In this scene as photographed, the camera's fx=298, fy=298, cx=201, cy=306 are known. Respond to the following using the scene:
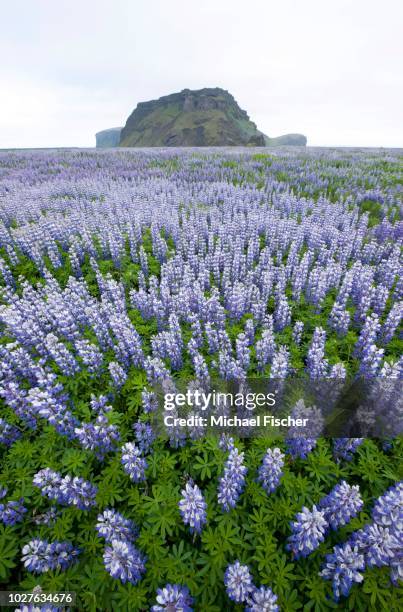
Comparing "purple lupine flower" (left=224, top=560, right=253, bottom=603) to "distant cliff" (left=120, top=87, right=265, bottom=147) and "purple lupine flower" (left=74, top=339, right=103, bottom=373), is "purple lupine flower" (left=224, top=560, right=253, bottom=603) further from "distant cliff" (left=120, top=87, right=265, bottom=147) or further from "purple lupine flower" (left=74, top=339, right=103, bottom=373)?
"distant cliff" (left=120, top=87, right=265, bottom=147)

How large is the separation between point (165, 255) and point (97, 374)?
13.8ft

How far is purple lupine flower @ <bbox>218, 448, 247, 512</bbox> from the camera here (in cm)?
309

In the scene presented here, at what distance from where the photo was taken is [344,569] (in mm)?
2758

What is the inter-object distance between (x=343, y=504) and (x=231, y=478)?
1118 mm

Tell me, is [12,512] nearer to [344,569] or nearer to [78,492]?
[78,492]

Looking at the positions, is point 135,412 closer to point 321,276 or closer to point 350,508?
point 350,508

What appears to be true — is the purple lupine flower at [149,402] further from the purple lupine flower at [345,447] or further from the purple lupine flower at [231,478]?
the purple lupine flower at [345,447]

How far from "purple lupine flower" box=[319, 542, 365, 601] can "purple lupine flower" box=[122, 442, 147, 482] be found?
80.5 inches

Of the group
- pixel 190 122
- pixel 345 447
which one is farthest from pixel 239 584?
pixel 190 122

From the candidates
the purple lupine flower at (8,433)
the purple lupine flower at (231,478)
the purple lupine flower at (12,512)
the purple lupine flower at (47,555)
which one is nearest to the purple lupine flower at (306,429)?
the purple lupine flower at (231,478)

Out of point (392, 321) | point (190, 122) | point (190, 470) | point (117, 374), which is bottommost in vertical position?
point (190, 470)

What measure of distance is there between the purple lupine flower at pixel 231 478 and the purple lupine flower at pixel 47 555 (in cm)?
169

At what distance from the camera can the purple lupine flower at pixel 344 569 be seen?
2674 millimetres

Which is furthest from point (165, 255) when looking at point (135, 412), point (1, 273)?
point (135, 412)
